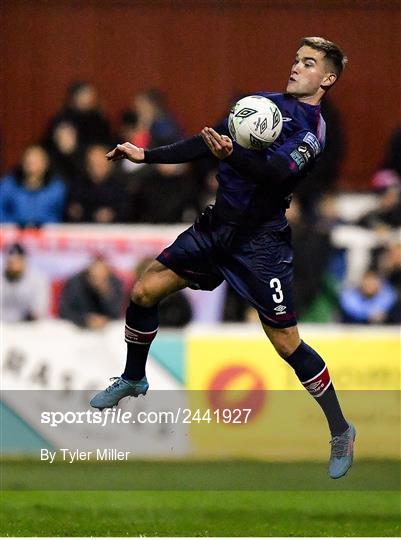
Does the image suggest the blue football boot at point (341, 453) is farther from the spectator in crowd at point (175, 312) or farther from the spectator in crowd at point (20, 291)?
the spectator in crowd at point (20, 291)

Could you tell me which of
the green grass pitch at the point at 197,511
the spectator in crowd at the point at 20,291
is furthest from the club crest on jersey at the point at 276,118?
the spectator in crowd at the point at 20,291

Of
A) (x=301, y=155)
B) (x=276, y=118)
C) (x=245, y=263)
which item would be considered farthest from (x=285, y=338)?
(x=276, y=118)

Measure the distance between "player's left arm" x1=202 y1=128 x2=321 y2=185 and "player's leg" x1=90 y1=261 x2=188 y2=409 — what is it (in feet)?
2.78

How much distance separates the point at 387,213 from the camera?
1733 cm

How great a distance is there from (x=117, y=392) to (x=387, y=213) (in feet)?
22.3

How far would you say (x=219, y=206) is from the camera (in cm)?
1076

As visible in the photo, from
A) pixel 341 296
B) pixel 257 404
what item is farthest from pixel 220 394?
pixel 341 296

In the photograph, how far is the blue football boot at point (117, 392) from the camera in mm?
11031

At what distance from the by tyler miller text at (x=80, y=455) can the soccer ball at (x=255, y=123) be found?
477 cm

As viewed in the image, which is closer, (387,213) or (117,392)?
(117,392)

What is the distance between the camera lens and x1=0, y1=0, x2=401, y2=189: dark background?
1911 cm

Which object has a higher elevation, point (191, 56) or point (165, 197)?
point (191, 56)

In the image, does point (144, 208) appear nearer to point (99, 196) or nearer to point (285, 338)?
point (99, 196)

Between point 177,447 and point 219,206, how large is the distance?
421 cm
